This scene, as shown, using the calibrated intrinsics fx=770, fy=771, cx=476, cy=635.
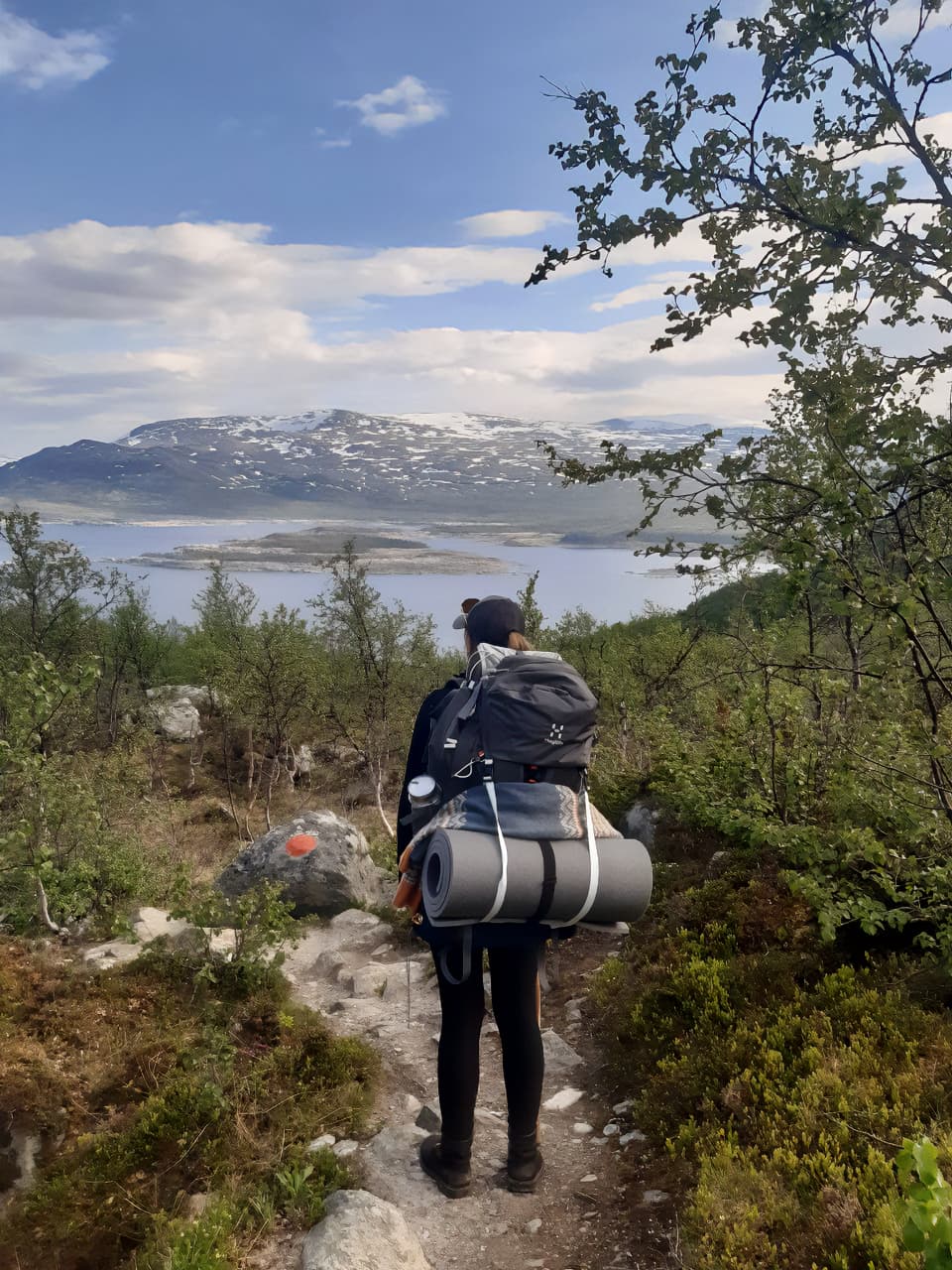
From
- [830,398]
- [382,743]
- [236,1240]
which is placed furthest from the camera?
[382,743]

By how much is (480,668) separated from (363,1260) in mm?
3288

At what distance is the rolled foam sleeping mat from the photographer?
3969 millimetres

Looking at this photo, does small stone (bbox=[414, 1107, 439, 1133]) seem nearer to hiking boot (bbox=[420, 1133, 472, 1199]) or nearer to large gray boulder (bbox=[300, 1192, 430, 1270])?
hiking boot (bbox=[420, 1133, 472, 1199])

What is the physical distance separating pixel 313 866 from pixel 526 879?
9.86 meters

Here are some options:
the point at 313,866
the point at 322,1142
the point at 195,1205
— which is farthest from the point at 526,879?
the point at 313,866

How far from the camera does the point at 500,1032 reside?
183 inches

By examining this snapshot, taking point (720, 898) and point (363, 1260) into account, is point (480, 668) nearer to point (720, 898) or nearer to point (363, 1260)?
point (363, 1260)

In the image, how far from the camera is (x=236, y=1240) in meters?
4.45

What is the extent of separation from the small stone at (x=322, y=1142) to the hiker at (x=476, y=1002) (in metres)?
0.80

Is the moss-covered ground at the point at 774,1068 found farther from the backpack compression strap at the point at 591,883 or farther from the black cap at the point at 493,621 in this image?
the black cap at the point at 493,621

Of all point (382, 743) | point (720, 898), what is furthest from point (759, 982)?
point (382, 743)

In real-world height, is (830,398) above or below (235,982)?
above

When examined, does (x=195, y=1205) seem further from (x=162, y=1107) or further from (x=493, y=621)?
(x=493, y=621)

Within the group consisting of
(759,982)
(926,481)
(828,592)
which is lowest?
(759,982)
